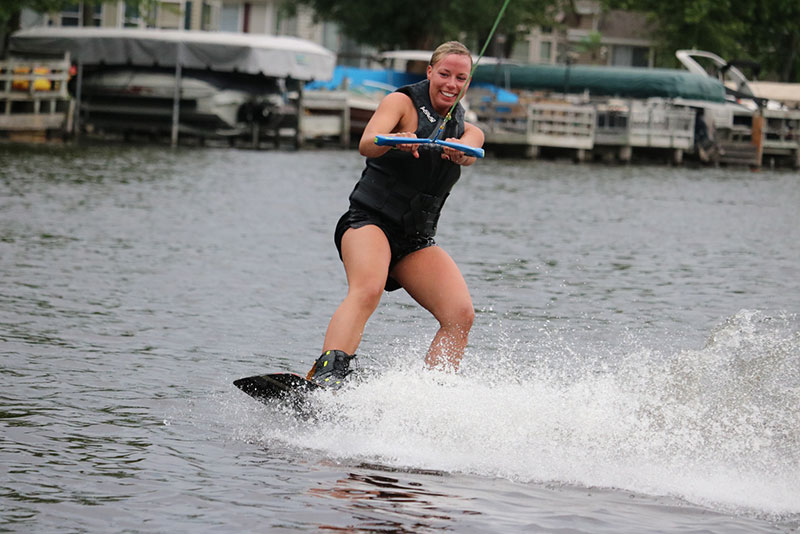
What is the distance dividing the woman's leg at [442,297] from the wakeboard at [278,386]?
0.80 metres

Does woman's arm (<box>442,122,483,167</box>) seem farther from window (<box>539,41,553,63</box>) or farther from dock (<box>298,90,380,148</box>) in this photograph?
window (<box>539,41,553,63</box>)

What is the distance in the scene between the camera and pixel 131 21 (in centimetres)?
5181

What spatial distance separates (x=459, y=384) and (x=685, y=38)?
204ft

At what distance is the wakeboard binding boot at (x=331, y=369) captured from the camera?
259 inches

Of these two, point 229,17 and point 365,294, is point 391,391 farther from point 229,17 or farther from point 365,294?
point 229,17

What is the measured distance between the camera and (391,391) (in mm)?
6738

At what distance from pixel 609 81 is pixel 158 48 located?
52.1ft

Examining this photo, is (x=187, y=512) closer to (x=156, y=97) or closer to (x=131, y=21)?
(x=156, y=97)

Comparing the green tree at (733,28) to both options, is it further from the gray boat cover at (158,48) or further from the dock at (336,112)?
the gray boat cover at (158,48)

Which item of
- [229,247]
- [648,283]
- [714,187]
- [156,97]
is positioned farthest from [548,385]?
[156,97]

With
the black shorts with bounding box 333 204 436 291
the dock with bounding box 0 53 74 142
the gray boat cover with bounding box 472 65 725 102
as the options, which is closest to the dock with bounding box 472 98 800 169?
the gray boat cover with bounding box 472 65 725 102

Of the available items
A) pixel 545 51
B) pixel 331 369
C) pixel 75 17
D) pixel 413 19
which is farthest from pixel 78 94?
pixel 545 51

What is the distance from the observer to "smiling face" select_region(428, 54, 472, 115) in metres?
6.80

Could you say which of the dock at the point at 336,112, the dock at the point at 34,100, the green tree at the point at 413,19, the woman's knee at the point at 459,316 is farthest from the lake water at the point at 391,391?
the green tree at the point at 413,19
